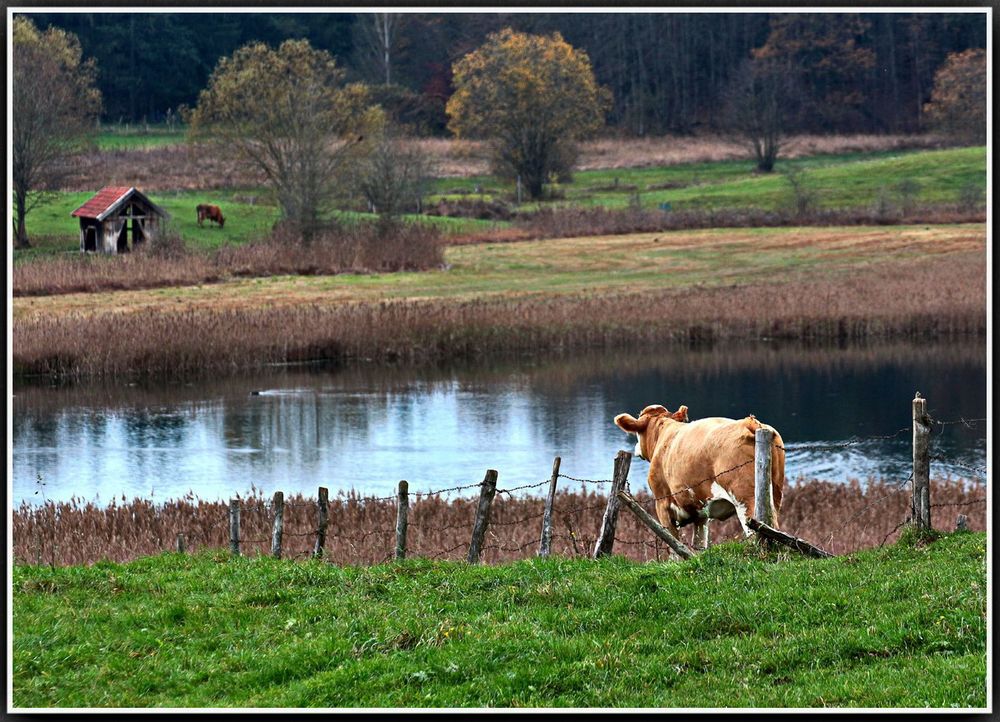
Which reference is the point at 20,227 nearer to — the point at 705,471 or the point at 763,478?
the point at 705,471

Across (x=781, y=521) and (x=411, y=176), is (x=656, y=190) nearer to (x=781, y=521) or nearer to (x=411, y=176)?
(x=411, y=176)

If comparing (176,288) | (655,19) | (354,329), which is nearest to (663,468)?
(354,329)

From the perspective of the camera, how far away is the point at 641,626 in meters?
9.48

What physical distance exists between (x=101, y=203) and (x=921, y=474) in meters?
46.1

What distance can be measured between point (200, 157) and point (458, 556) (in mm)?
59765

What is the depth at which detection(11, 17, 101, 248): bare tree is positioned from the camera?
39.2 metres

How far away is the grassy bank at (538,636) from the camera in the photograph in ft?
26.7

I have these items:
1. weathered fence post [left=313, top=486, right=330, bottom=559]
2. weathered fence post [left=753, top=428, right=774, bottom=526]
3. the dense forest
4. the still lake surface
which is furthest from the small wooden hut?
weathered fence post [left=753, top=428, right=774, bottom=526]

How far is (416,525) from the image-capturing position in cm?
1709

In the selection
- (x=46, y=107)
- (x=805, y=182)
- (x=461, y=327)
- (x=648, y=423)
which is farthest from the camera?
(x=805, y=182)

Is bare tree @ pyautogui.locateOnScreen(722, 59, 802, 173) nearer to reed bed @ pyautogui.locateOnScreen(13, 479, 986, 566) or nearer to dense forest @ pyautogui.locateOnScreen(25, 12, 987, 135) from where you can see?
dense forest @ pyautogui.locateOnScreen(25, 12, 987, 135)

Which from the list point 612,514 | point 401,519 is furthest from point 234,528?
point 612,514

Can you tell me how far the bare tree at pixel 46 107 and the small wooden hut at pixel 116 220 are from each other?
94.9 inches

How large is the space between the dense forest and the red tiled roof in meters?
3.65
